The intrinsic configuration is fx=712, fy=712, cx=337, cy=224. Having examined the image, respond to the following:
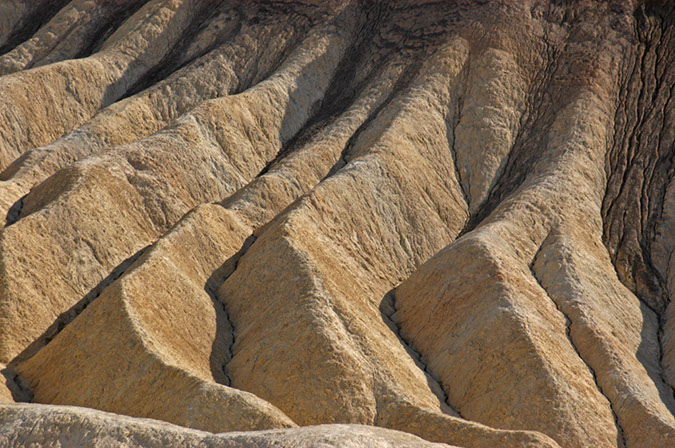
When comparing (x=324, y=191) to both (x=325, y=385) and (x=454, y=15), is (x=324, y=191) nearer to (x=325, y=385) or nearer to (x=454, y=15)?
(x=325, y=385)

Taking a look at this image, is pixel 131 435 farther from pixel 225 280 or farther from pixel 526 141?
pixel 526 141

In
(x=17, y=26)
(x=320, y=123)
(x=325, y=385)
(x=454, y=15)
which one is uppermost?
(x=454, y=15)

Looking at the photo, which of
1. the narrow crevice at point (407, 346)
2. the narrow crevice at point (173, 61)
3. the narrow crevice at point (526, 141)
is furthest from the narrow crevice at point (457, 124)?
the narrow crevice at point (173, 61)

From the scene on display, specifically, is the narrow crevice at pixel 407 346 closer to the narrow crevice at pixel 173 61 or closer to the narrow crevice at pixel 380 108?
the narrow crevice at pixel 380 108

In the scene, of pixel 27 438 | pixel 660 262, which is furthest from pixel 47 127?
pixel 660 262

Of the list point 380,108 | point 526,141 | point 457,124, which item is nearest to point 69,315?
point 380,108
